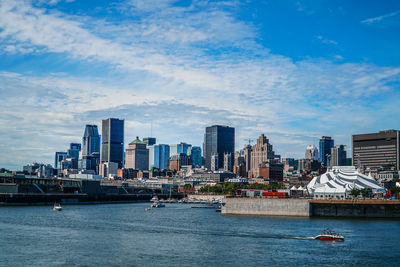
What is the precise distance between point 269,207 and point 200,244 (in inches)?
1838

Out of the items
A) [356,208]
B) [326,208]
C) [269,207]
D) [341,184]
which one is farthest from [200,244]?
[341,184]

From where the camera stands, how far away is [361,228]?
9681 cm

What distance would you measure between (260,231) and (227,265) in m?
30.1

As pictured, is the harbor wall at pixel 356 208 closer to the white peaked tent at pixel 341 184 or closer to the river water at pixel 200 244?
the river water at pixel 200 244

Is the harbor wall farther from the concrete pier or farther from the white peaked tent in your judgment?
the white peaked tent

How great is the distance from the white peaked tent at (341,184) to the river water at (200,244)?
147 ft

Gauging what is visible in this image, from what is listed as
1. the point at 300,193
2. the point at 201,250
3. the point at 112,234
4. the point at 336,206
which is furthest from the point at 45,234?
the point at 300,193

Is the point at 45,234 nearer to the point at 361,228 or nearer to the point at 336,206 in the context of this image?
the point at 361,228

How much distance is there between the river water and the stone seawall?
990cm

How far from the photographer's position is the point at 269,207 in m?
122

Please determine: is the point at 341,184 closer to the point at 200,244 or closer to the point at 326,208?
the point at 326,208

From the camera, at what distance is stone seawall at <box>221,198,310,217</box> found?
119250 mm

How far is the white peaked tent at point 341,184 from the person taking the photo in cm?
15300

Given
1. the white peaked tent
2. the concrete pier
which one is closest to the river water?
the concrete pier
